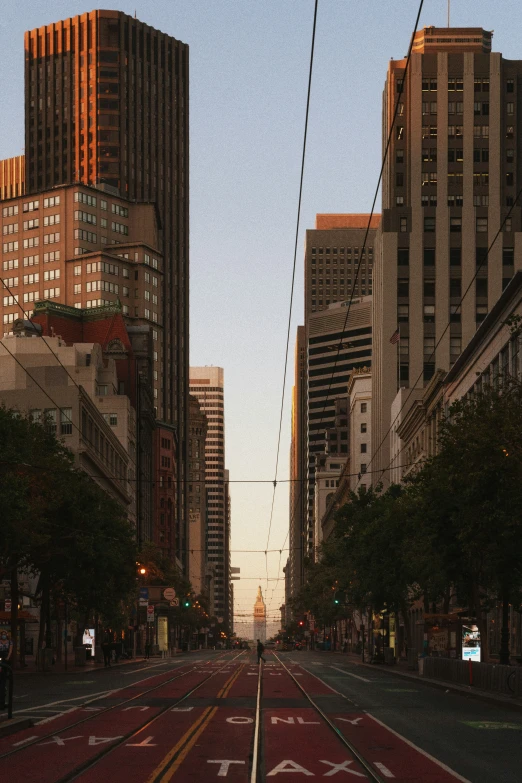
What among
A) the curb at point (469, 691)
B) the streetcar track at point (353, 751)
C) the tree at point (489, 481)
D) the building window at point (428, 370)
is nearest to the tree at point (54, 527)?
the curb at point (469, 691)

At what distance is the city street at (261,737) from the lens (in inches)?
765

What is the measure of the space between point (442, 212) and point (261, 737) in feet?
413

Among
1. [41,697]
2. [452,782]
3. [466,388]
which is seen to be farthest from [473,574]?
[466,388]

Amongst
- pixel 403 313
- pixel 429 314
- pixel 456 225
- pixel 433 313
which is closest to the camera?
pixel 433 313

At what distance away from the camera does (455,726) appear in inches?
1135

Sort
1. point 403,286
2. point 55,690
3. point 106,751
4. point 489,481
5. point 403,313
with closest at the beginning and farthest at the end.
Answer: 1. point 106,751
2. point 489,481
3. point 55,690
4. point 403,313
5. point 403,286

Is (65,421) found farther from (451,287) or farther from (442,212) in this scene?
(442,212)

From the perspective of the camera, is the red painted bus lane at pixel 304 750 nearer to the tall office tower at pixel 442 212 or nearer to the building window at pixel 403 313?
the tall office tower at pixel 442 212

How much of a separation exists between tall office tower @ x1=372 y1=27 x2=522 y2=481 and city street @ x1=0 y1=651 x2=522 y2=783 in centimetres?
10024

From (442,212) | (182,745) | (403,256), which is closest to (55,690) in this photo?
(182,745)

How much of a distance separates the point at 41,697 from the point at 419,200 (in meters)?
115

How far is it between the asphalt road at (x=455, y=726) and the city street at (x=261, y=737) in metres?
0.03

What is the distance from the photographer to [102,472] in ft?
390

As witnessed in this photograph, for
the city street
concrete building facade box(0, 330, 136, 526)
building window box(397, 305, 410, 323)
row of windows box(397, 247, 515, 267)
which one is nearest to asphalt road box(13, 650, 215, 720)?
the city street
